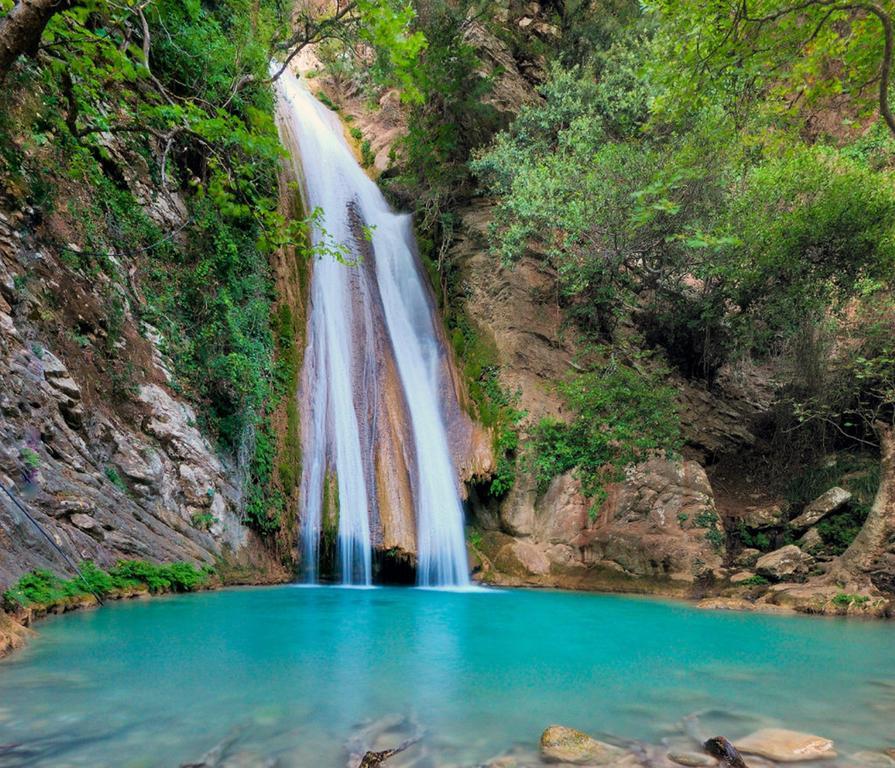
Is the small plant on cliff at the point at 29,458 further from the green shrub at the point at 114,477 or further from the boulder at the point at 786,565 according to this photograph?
the boulder at the point at 786,565

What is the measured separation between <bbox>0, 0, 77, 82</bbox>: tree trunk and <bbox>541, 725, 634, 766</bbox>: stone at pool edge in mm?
5656

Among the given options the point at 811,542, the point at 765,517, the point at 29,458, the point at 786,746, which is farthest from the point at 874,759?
the point at 765,517

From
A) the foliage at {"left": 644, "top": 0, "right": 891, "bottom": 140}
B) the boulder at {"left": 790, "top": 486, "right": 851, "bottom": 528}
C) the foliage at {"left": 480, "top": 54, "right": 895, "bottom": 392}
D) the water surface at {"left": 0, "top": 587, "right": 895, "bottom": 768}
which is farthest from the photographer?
the foliage at {"left": 480, "top": 54, "right": 895, "bottom": 392}

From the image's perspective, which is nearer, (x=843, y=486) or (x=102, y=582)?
(x=102, y=582)

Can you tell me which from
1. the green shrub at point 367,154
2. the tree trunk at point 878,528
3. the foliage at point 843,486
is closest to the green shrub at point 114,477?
the tree trunk at point 878,528

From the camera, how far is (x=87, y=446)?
747 cm

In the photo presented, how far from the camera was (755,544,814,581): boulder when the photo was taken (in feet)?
33.3

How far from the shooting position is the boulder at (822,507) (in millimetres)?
11016

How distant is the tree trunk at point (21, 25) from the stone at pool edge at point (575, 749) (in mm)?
5656

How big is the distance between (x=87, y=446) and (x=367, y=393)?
6746 mm

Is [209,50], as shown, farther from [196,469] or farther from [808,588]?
[808,588]

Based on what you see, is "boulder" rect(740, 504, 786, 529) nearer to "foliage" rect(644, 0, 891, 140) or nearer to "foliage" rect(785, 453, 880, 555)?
"foliage" rect(785, 453, 880, 555)

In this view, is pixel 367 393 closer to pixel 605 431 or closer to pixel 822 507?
pixel 605 431

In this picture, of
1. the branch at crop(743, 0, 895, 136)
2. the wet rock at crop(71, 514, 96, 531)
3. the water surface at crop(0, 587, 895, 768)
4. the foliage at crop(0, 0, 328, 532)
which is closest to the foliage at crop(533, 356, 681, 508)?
the water surface at crop(0, 587, 895, 768)
